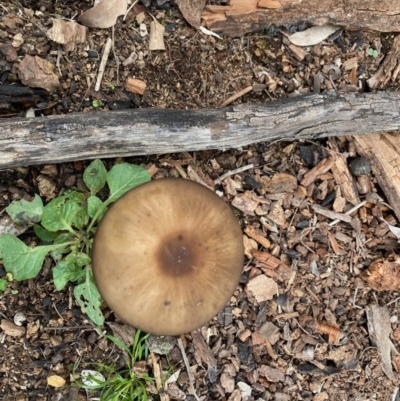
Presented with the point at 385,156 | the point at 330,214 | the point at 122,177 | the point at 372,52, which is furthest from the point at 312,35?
the point at 122,177

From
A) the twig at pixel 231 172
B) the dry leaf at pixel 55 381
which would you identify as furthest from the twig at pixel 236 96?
the dry leaf at pixel 55 381

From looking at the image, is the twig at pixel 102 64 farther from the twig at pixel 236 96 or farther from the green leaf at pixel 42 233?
the green leaf at pixel 42 233

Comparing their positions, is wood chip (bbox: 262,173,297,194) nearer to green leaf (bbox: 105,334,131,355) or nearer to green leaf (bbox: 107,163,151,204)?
green leaf (bbox: 107,163,151,204)

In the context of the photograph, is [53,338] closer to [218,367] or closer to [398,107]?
[218,367]

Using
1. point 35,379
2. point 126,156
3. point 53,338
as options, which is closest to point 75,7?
point 126,156

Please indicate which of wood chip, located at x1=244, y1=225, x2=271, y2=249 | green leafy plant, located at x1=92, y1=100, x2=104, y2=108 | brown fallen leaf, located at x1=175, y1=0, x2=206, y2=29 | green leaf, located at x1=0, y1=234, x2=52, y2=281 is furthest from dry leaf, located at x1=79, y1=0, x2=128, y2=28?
wood chip, located at x1=244, y1=225, x2=271, y2=249

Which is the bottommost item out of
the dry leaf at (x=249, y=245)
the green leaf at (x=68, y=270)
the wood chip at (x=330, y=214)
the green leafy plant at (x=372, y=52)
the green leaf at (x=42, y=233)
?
the dry leaf at (x=249, y=245)
